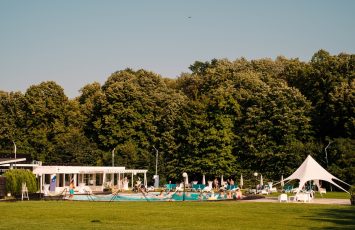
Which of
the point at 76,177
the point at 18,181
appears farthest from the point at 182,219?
the point at 76,177

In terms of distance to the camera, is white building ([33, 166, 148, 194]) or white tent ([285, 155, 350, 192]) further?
white building ([33, 166, 148, 194])

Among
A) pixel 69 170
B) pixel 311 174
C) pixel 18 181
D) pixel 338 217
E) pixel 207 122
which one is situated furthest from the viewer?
pixel 207 122

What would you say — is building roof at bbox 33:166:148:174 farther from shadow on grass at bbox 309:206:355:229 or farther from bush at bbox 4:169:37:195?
shadow on grass at bbox 309:206:355:229

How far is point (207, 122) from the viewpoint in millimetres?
62281

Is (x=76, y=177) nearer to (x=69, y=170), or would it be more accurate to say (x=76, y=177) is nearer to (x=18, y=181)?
(x=69, y=170)

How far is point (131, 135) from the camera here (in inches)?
2640

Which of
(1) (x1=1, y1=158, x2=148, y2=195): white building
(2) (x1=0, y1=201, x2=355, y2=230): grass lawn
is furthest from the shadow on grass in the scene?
(1) (x1=1, y1=158, x2=148, y2=195): white building

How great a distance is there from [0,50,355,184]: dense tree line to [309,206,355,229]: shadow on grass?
25.5 meters

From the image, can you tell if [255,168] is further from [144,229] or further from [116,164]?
[144,229]

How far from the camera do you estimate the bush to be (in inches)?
1533

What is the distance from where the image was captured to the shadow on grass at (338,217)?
67.2 ft

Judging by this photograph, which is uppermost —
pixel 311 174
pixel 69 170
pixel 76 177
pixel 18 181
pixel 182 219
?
pixel 69 170

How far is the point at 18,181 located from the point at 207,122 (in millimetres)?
26711

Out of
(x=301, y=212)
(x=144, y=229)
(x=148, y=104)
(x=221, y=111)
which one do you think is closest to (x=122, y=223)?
(x=144, y=229)
